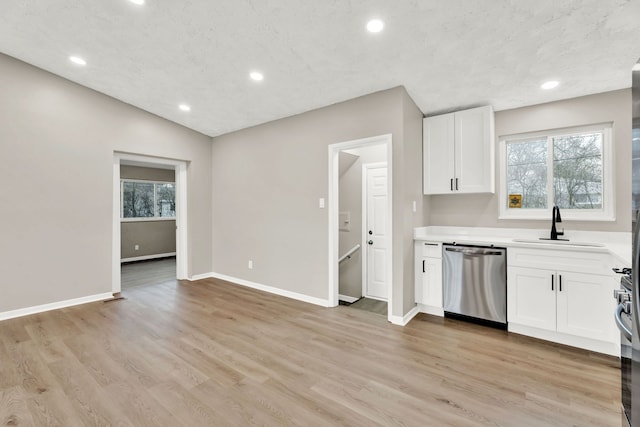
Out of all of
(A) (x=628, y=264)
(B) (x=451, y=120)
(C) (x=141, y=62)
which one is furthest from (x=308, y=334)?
(C) (x=141, y=62)

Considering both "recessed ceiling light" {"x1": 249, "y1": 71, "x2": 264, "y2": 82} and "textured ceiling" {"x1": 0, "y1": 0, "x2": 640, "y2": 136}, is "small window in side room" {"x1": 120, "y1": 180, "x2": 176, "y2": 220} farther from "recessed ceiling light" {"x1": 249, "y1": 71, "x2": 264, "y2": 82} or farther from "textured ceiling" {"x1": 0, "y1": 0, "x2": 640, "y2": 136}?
"recessed ceiling light" {"x1": 249, "y1": 71, "x2": 264, "y2": 82}

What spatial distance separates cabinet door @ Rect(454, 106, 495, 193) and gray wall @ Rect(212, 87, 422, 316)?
1.56 feet

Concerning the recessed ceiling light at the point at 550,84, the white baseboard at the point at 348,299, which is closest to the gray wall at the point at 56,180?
the white baseboard at the point at 348,299

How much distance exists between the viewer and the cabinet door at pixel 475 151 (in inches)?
133

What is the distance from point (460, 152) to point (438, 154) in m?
0.26

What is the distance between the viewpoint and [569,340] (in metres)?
2.73

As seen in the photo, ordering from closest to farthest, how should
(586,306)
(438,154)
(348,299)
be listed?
(586,306), (438,154), (348,299)

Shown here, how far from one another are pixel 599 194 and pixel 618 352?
1.60 meters

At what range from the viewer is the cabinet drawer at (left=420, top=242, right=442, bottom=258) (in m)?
3.42

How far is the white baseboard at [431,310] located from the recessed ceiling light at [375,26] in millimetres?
3004

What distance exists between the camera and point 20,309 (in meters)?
3.54

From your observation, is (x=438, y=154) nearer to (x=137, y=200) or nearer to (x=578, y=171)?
(x=578, y=171)

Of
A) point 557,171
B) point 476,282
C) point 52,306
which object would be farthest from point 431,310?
point 52,306

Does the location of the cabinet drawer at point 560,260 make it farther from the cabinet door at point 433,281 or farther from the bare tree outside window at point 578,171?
the bare tree outside window at point 578,171
